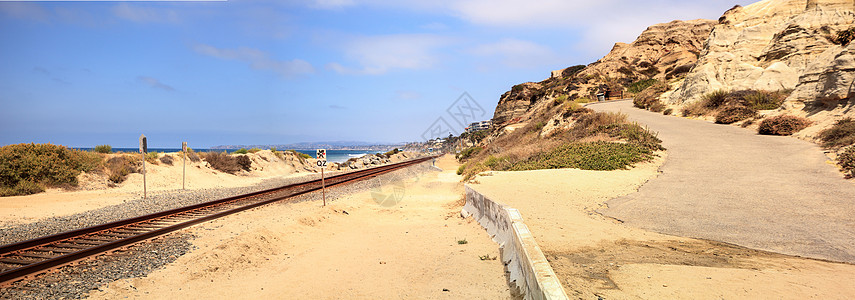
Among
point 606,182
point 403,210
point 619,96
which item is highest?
point 619,96

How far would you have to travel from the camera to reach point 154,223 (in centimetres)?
1030

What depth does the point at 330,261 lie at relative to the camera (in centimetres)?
758

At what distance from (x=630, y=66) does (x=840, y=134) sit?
48.8 meters

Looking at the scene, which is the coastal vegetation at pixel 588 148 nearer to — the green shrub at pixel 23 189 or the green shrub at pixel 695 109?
the green shrub at pixel 695 109

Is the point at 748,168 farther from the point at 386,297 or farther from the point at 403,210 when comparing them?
the point at 386,297

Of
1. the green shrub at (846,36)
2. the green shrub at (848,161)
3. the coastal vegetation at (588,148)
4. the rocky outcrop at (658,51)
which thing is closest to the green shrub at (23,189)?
the coastal vegetation at (588,148)

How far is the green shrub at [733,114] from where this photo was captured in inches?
785

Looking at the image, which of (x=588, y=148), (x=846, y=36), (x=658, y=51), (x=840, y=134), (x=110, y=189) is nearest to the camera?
(x=840, y=134)

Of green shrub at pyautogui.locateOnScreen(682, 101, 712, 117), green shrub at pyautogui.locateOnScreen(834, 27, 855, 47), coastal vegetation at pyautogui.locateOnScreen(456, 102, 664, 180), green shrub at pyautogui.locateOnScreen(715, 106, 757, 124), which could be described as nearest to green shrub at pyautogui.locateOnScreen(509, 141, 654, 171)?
coastal vegetation at pyautogui.locateOnScreen(456, 102, 664, 180)

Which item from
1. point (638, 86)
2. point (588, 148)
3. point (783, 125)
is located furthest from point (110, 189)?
point (638, 86)

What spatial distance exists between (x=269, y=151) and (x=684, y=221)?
3279cm

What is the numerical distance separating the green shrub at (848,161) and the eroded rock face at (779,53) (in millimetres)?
5768

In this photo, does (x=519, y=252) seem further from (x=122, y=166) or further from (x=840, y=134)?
(x=122, y=166)

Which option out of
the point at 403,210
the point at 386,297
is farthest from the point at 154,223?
the point at 386,297
